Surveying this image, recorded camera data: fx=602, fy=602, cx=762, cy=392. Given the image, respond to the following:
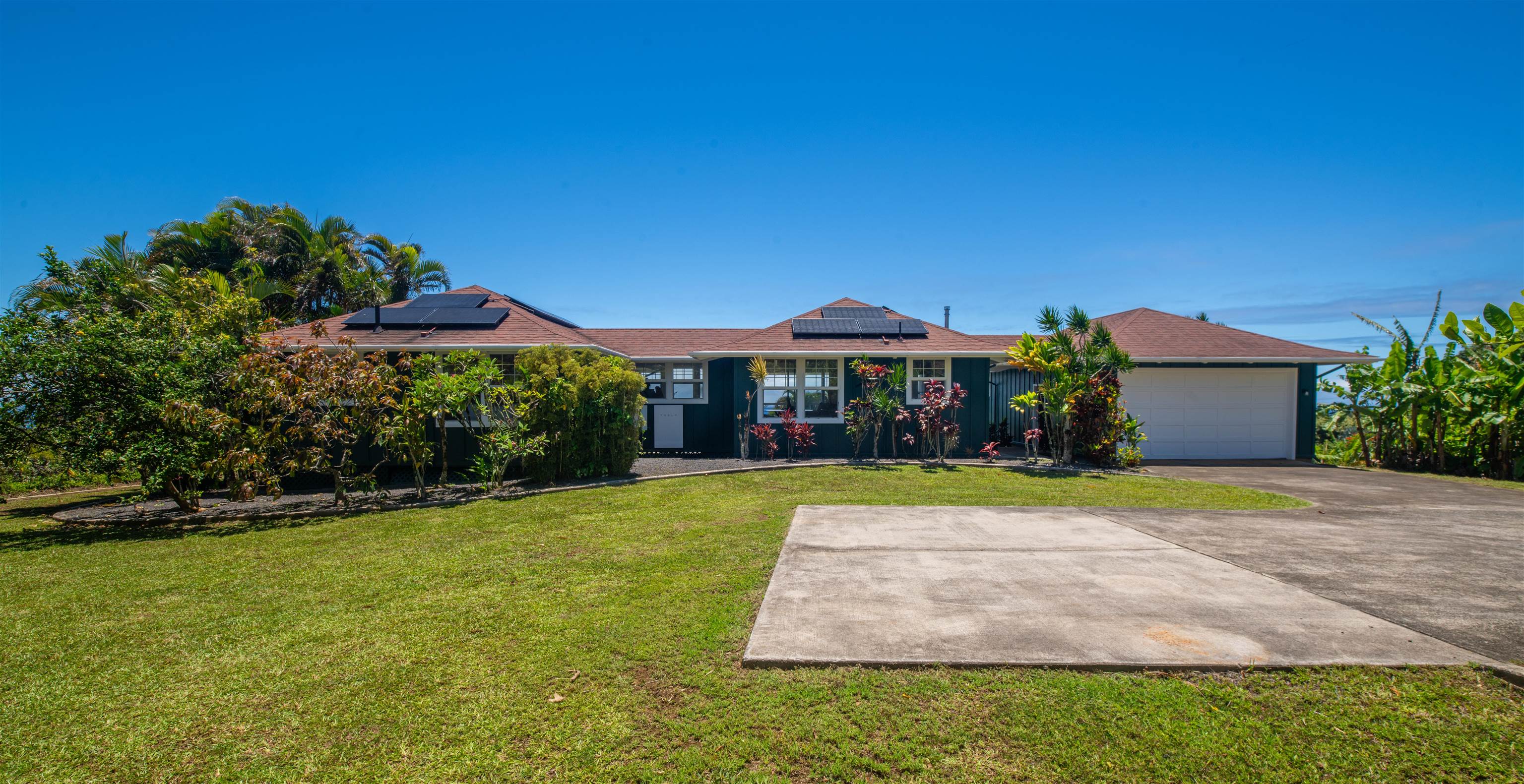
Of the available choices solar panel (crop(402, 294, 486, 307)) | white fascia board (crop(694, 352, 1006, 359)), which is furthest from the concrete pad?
solar panel (crop(402, 294, 486, 307))

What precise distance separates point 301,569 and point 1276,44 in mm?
16587

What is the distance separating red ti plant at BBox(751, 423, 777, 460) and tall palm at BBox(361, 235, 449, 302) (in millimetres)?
15101

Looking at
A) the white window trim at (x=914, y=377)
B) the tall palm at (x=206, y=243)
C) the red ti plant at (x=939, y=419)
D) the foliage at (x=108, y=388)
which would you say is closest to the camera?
the foliage at (x=108, y=388)

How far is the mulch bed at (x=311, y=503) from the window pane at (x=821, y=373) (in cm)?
287

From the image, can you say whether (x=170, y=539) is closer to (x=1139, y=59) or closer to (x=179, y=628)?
(x=179, y=628)

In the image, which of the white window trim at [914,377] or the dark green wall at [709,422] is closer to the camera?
the white window trim at [914,377]

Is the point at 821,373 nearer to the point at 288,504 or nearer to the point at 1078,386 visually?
the point at 1078,386

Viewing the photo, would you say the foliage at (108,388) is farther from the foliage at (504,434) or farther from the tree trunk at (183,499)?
the foliage at (504,434)

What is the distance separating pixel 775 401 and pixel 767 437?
1.10 meters

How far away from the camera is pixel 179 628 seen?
4422 mm

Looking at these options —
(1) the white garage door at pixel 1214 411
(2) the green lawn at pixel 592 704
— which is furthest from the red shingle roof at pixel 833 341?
(2) the green lawn at pixel 592 704

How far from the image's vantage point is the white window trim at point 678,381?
16.9 meters

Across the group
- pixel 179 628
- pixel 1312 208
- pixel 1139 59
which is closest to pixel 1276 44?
pixel 1139 59

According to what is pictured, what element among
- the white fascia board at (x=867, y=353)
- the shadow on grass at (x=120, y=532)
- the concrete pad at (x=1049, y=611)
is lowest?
the shadow on grass at (x=120, y=532)
